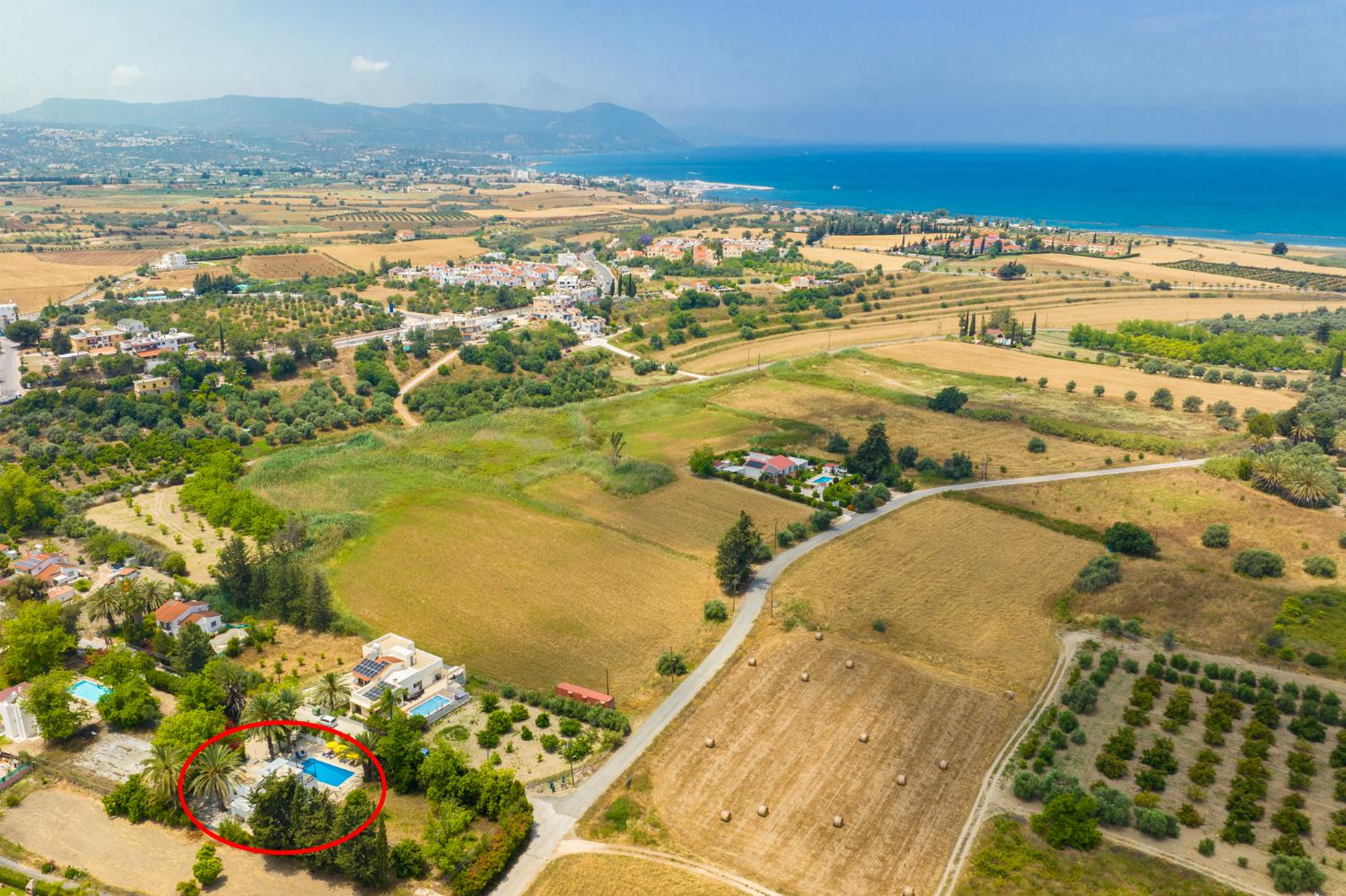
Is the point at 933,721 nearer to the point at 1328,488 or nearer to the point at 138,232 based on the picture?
the point at 1328,488

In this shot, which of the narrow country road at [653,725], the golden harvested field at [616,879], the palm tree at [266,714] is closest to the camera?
the golden harvested field at [616,879]

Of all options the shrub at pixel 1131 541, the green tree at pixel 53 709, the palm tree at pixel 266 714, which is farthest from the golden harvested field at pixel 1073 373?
A: the green tree at pixel 53 709

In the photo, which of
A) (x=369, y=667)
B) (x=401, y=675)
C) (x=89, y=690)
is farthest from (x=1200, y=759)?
(x=89, y=690)

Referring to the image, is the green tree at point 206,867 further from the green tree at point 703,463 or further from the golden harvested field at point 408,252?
the golden harvested field at point 408,252

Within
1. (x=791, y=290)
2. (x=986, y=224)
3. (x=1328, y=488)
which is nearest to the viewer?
(x=1328, y=488)

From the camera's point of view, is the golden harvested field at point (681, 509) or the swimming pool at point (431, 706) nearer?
the swimming pool at point (431, 706)

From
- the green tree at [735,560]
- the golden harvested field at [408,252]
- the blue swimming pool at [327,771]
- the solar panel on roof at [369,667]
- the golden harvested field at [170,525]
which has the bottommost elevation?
the blue swimming pool at [327,771]

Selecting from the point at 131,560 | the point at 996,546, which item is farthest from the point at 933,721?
the point at 131,560
